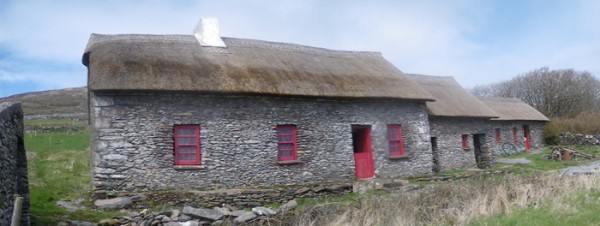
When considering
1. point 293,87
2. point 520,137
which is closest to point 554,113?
point 520,137

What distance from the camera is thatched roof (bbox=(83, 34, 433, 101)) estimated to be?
13.9 meters

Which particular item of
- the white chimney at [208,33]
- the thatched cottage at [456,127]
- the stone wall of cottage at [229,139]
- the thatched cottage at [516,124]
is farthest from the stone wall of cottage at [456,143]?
the white chimney at [208,33]

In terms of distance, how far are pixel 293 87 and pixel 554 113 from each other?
118 ft

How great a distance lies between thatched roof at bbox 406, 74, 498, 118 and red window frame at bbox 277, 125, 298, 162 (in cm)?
764

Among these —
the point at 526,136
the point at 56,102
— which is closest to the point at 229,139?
the point at 526,136

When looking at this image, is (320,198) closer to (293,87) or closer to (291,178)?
(291,178)

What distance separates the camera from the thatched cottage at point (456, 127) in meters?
20.8

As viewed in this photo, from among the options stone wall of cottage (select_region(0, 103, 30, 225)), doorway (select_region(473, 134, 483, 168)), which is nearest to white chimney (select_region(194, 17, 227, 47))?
stone wall of cottage (select_region(0, 103, 30, 225))

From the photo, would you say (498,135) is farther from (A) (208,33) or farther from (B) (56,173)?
(B) (56,173)

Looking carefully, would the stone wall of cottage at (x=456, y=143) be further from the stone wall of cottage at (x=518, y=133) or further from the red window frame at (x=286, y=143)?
the red window frame at (x=286, y=143)

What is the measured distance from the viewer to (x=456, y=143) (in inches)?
850

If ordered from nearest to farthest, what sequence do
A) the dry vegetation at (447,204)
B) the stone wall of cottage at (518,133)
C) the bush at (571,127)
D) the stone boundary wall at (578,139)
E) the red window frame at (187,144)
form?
the dry vegetation at (447,204), the red window frame at (187,144), the stone wall of cottage at (518,133), the stone boundary wall at (578,139), the bush at (571,127)

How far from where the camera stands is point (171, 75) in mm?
14195

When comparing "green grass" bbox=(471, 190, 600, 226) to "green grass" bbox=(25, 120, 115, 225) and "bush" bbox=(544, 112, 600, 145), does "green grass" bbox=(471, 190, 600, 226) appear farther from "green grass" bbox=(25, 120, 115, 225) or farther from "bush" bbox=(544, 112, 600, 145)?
"bush" bbox=(544, 112, 600, 145)
